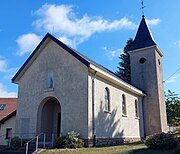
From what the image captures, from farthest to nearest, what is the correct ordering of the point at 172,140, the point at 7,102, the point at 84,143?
1. the point at 7,102
2. the point at 84,143
3. the point at 172,140

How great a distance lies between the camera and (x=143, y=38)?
2975 centimetres

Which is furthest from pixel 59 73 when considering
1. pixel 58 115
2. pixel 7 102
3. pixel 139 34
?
pixel 7 102

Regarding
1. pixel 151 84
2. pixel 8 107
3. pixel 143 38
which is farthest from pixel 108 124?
pixel 8 107

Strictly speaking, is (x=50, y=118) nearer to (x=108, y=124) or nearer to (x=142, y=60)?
(x=108, y=124)

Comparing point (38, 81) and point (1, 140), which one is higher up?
point (38, 81)

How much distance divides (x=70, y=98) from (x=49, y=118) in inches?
144

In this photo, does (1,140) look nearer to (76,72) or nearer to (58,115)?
(58,115)

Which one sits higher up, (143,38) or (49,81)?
(143,38)

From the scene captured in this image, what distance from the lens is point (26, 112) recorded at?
61.0 ft

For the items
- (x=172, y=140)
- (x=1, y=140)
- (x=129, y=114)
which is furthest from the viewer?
(x=1, y=140)

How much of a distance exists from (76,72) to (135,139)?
1010 centimetres

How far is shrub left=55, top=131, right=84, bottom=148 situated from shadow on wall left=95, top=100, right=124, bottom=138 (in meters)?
1.85

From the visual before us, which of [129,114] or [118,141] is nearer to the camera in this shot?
[118,141]

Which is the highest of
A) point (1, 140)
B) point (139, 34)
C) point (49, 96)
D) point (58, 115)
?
point (139, 34)
